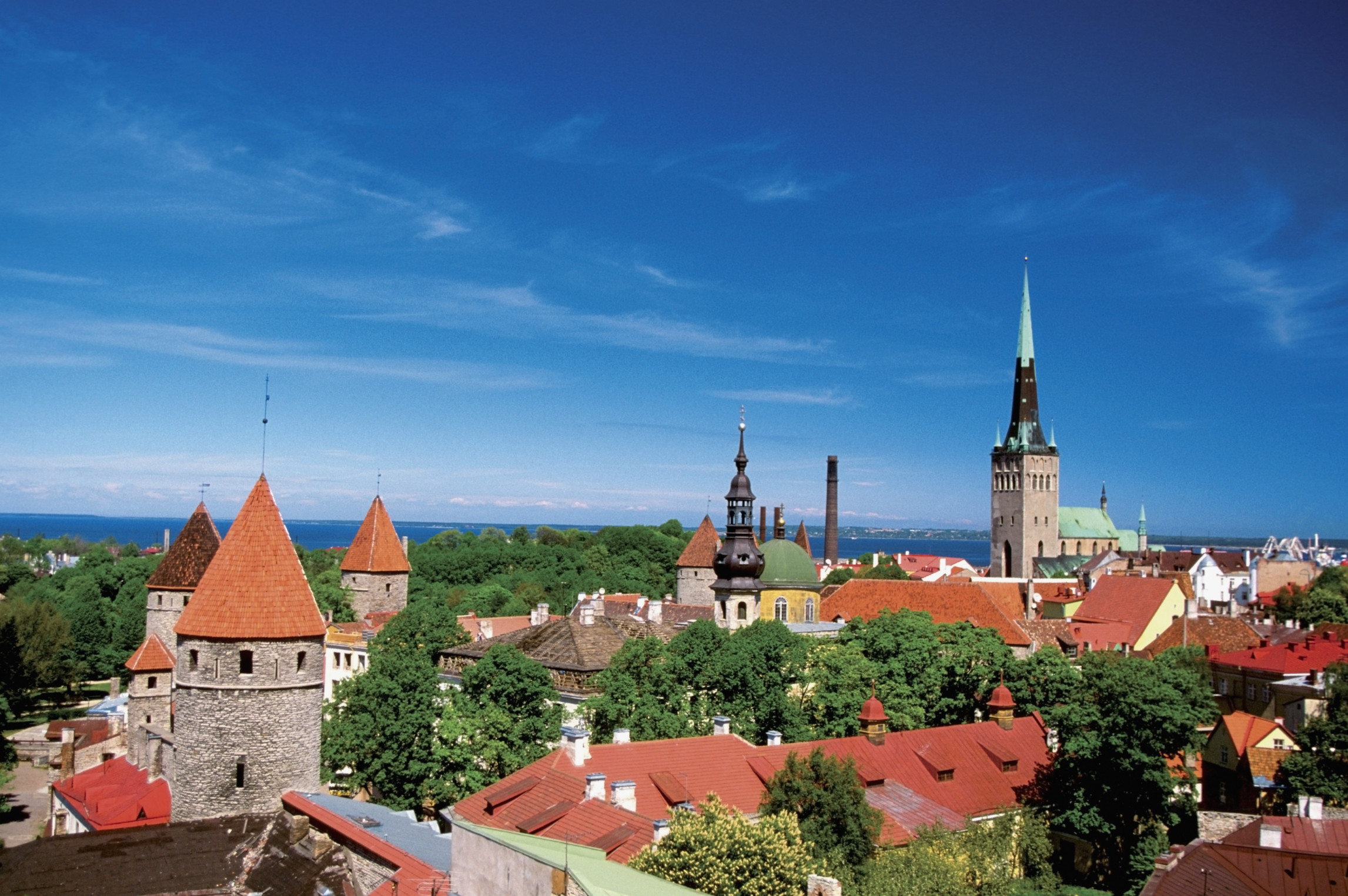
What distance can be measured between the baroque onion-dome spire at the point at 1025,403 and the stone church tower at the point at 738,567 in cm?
7877

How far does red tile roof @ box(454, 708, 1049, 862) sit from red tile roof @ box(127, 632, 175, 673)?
1855 cm

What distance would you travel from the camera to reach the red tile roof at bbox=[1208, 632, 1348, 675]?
149ft

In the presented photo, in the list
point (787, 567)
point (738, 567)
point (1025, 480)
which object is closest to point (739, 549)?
point (738, 567)

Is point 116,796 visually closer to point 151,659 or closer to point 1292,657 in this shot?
point 151,659

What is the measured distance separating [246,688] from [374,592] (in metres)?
36.7

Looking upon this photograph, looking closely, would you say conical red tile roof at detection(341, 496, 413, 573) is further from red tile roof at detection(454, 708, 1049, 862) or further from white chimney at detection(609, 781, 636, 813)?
white chimney at detection(609, 781, 636, 813)

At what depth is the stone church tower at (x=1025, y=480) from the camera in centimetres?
12238

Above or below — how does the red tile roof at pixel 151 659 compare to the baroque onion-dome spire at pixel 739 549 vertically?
below

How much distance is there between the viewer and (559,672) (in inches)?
1628

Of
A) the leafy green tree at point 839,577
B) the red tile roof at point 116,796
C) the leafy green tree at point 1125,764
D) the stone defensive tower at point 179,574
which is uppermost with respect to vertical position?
the stone defensive tower at point 179,574

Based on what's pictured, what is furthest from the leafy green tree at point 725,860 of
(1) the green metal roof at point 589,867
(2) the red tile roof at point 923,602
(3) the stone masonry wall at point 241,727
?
(2) the red tile roof at point 923,602

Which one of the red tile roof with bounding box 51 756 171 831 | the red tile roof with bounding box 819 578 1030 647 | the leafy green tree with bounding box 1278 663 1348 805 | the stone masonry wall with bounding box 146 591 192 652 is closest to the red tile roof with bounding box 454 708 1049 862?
the leafy green tree with bounding box 1278 663 1348 805

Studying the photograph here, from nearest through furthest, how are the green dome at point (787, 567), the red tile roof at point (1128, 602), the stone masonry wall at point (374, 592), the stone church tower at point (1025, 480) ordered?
the green dome at point (787, 567), the stone masonry wall at point (374, 592), the red tile roof at point (1128, 602), the stone church tower at point (1025, 480)

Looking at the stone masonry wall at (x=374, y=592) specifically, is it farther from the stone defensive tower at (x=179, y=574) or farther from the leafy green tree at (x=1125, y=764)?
the leafy green tree at (x=1125, y=764)
